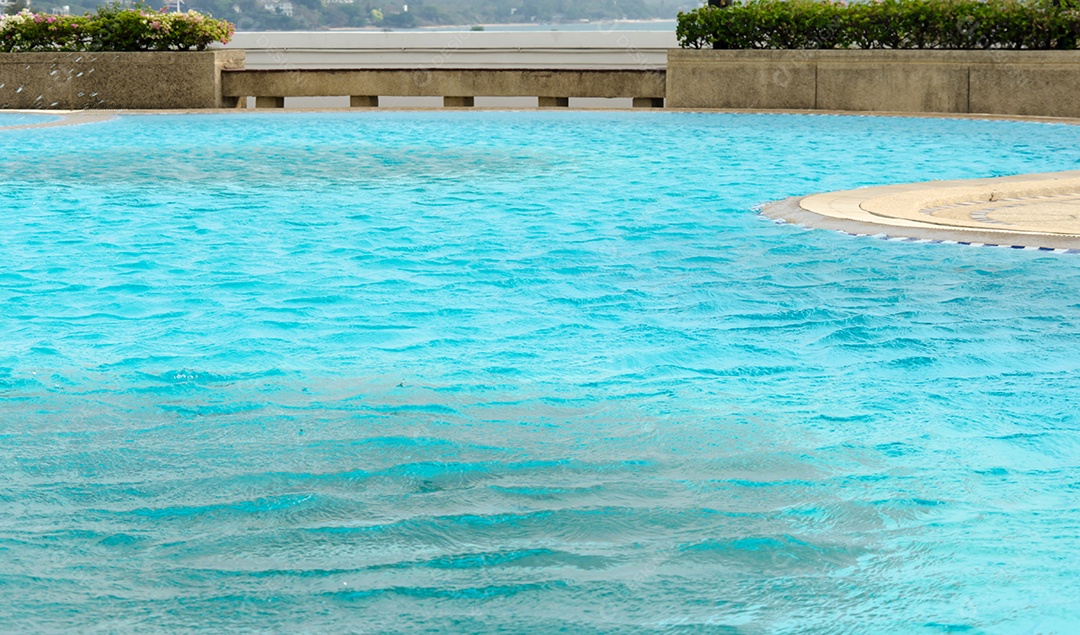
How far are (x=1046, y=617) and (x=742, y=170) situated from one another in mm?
10957

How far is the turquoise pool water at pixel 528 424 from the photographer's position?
12.5 feet

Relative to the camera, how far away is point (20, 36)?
931 inches

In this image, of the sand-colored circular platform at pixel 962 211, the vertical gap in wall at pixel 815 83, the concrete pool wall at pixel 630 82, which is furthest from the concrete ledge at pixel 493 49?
the sand-colored circular platform at pixel 962 211

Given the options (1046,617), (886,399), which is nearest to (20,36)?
(886,399)

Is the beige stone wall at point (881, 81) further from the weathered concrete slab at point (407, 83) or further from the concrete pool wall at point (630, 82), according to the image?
the weathered concrete slab at point (407, 83)

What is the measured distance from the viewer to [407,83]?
23703 millimetres

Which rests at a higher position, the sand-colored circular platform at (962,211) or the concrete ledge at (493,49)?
the concrete ledge at (493,49)

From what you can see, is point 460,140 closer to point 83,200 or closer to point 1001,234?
point 83,200

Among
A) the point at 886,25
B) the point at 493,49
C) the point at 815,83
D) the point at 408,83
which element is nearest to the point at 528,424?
the point at 815,83

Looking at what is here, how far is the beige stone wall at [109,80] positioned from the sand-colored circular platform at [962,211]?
47.6ft

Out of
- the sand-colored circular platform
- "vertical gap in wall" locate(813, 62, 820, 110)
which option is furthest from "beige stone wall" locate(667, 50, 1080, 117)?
the sand-colored circular platform

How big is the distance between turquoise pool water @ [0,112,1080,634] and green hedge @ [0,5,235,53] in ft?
41.9

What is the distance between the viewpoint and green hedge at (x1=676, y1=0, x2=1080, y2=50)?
20.5 m

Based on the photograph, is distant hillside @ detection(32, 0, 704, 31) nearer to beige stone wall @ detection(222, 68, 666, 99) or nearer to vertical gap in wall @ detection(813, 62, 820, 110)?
beige stone wall @ detection(222, 68, 666, 99)
